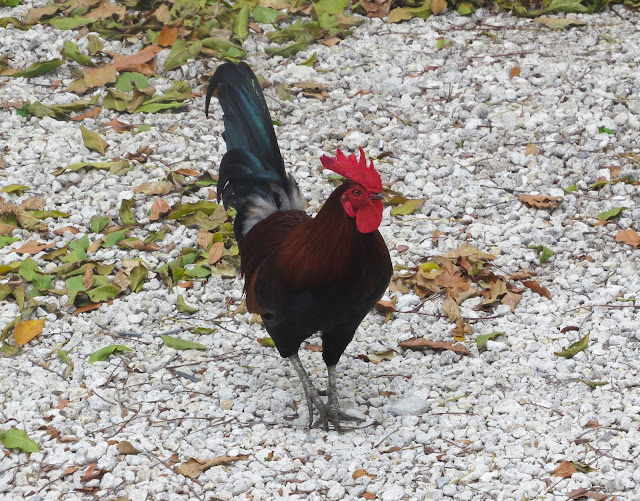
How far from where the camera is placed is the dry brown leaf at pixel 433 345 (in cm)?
500

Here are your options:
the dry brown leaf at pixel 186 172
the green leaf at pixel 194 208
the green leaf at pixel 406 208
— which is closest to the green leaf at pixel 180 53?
the dry brown leaf at pixel 186 172

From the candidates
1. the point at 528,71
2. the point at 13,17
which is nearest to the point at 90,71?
the point at 13,17

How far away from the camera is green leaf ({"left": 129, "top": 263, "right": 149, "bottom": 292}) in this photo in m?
5.57

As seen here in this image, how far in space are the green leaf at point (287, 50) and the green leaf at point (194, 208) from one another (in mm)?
2182

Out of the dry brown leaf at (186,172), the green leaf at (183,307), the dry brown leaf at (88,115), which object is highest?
the dry brown leaf at (88,115)

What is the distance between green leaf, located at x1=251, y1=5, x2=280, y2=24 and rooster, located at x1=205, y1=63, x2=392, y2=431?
3.19 meters

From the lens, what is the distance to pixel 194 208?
6.21 metres

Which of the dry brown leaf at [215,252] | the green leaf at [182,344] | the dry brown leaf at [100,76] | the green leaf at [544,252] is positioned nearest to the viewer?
the green leaf at [182,344]

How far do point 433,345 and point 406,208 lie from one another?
1.41 metres

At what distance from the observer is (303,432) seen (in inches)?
179

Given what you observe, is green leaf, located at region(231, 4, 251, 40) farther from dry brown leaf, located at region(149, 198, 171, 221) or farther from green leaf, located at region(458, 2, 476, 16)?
dry brown leaf, located at region(149, 198, 171, 221)

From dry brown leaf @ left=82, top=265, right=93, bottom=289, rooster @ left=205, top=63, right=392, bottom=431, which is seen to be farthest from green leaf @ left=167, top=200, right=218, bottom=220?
rooster @ left=205, top=63, right=392, bottom=431

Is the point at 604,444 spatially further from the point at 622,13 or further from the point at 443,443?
the point at 622,13

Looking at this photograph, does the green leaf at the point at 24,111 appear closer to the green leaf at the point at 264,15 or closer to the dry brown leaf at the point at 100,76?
the dry brown leaf at the point at 100,76
